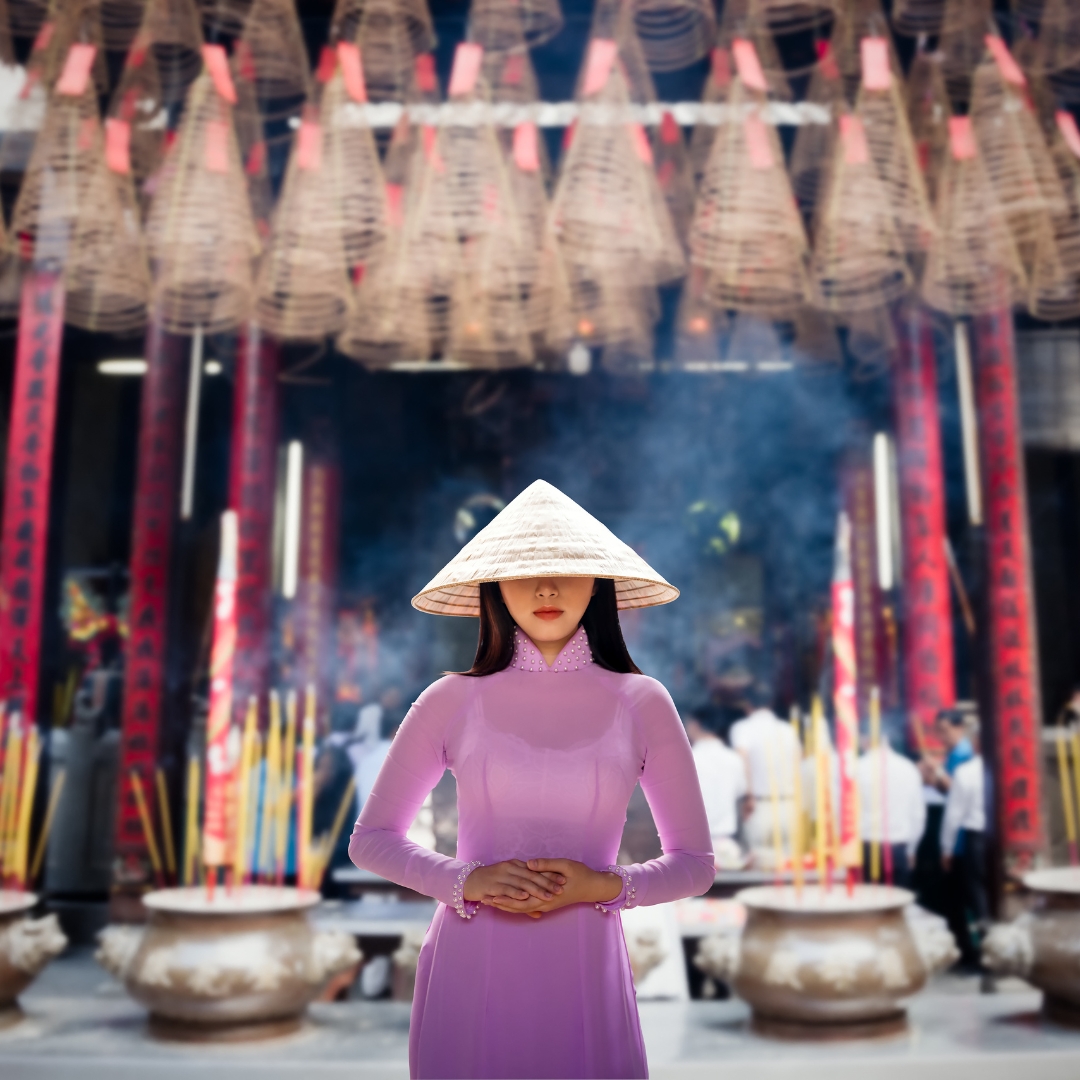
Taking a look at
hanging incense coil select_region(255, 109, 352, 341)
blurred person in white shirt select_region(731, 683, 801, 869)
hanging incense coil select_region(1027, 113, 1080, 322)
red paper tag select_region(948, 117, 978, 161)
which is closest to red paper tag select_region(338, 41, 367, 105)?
hanging incense coil select_region(255, 109, 352, 341)

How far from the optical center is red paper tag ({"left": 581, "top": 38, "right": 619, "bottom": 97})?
258 centimetres

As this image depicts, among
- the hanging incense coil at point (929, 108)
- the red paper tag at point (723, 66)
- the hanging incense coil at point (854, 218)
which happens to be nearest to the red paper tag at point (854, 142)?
the hanging incense coil at point (854, 218)

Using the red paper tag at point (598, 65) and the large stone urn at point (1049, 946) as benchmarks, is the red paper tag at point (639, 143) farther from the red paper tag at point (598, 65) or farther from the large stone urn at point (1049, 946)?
the large stone urn at point (1049, 946)

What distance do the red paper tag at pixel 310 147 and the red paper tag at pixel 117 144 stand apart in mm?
501

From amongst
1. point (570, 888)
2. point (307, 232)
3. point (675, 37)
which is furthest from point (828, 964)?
point (675, 37)

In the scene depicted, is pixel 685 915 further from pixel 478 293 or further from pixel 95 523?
pixel 95 523

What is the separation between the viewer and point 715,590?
7.18 meters

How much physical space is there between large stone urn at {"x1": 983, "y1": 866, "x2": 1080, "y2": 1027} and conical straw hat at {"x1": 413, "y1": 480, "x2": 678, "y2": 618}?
1.73m

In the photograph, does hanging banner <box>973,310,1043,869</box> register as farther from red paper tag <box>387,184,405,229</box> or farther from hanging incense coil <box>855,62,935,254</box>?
red paper tag <box>387,184,405,229</box>

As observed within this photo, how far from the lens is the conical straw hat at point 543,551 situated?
3.74 ft

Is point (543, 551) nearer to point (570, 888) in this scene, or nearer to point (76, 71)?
point (570, 888)

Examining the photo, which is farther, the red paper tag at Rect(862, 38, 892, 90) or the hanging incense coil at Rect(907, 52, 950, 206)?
the hanging incense coil at Rect(907, 52, 950, 206)

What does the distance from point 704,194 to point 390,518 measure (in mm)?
4465

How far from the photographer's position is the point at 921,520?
474 cm
